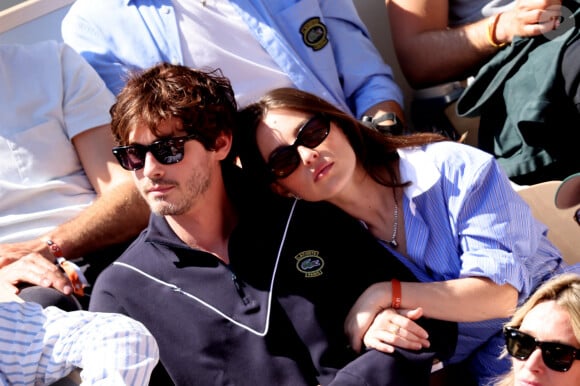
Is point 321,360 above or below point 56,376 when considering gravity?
below

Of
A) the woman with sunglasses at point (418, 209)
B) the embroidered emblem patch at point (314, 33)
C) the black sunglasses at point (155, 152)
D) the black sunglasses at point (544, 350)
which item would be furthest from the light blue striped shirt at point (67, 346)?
the embroidered emblem patch at point (314, 33)

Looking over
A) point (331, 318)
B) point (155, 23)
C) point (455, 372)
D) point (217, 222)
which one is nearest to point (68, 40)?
point (155, 23)

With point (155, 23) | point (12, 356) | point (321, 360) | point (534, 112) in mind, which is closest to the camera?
point (12, 356)

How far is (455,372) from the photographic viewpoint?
2711 mm

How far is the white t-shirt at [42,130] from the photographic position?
10.1 feet

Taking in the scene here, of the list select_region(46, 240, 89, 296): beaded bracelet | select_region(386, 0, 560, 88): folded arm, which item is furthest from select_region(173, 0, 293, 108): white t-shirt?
select_region(46, 240, 89, 296): beaded bracelet

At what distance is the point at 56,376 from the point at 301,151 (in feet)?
2.89

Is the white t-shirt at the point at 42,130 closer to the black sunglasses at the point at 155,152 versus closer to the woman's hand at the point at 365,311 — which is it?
the black sunglasses at the point at 155,152

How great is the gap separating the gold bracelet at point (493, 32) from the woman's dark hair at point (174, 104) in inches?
48.5

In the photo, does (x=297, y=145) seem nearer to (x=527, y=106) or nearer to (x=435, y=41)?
(x=527, y=106)

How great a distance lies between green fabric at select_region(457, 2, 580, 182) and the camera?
121 inches

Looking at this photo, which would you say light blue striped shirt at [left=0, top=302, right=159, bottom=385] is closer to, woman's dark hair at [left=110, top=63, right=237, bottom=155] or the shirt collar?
woman's dark hair at [left=110, top=63, right=237, bottom=155]

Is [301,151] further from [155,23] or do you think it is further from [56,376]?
[155,23]

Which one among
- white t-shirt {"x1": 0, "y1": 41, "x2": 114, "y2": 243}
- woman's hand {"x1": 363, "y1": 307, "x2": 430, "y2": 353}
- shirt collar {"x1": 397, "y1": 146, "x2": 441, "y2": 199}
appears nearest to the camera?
woman's hand {"x1": 363, "y1": 307, "x2": 430, "y2": 353}
